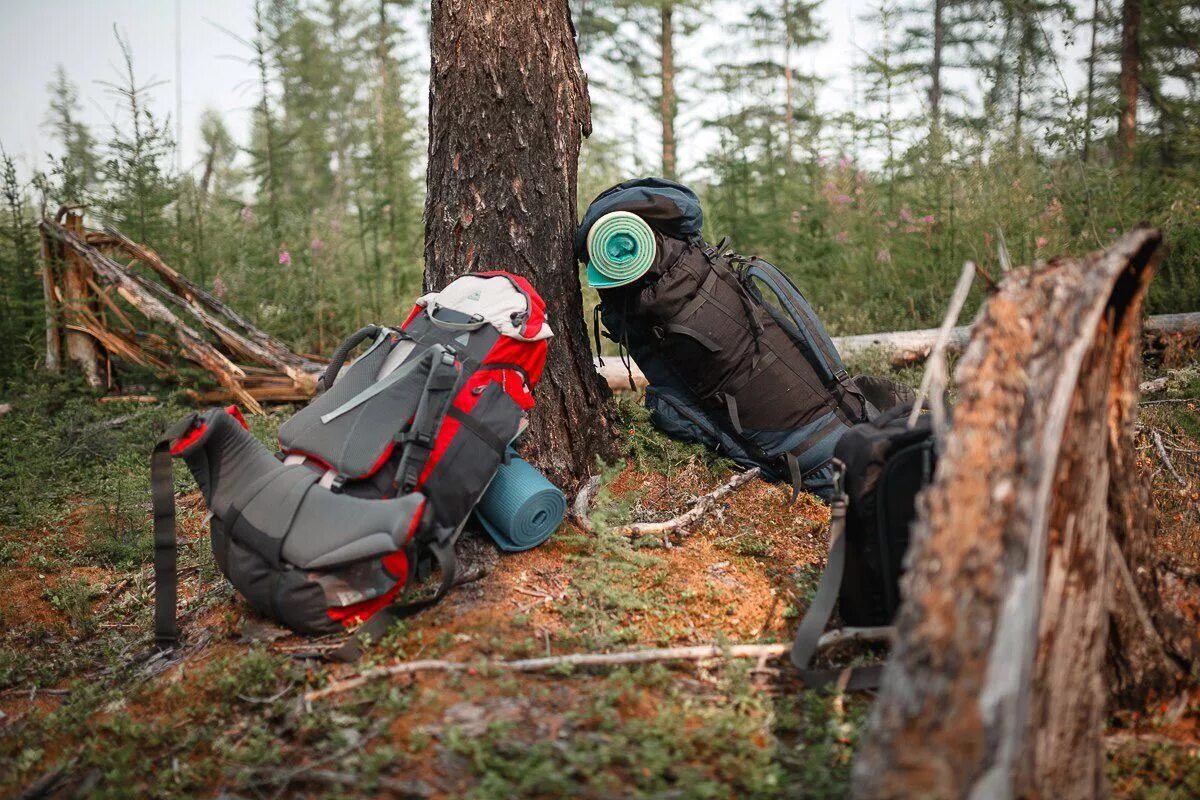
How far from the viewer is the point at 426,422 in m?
2.61

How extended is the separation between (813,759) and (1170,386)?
12.5 ft

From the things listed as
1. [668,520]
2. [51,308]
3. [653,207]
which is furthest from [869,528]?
[51,308]

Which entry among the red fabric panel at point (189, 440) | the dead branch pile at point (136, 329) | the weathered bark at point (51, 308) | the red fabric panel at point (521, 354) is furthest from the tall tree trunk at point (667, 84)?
the red fabric panel at point (189, 440)

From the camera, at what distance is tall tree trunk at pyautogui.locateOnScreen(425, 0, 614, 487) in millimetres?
3250

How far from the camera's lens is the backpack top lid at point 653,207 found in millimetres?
3369

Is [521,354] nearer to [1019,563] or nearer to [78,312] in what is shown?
[1019,563]

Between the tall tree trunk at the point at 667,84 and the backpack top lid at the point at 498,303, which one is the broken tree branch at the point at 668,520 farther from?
the tall tree trunk at the point at 667,84

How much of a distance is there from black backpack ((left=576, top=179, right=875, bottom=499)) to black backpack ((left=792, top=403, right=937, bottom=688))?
1105 millimetres

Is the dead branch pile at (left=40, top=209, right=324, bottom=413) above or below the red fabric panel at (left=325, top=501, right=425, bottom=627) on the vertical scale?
above

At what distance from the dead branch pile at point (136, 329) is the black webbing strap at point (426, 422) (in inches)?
135

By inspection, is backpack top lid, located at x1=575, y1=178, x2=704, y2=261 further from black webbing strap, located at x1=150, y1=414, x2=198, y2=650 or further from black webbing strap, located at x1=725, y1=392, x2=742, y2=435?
black webbing strap, located at x1=150, y1=414, x2=198, y2=650

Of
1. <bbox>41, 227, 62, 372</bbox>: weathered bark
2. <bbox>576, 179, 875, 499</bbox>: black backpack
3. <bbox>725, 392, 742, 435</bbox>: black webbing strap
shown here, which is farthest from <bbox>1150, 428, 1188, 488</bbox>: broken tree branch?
<bbox>41, 227, 62, 372</bbox>: weathered bark

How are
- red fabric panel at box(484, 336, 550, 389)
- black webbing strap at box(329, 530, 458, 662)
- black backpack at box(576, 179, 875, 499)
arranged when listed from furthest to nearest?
black backpack at box(576, 179, 875, 499) < red fabric panel at box(484, 336, 550, 389) < black webbing strap at box(329, 530, 458, 662)

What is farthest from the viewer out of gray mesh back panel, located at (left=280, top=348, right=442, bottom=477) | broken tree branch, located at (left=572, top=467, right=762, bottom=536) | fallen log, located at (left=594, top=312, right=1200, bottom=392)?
fallen log, located at (left=594, top=312, right=1200, bottom=392)
